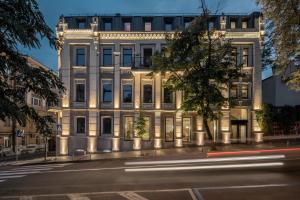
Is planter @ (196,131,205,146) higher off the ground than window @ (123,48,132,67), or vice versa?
window @ (123,48,132,67)

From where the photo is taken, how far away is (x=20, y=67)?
194 inches

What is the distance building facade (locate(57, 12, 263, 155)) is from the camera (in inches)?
1613

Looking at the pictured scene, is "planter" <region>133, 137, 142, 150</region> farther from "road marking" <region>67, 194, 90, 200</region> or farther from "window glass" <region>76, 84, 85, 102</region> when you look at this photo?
"road marking" <region>67, 194, 90, 200</region>

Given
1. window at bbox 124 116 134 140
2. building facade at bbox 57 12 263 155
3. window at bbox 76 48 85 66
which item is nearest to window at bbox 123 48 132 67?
building facade at bbox 57 12 263 155

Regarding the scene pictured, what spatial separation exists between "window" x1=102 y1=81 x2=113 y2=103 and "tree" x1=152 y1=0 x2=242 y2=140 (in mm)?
10593

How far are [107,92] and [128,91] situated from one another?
85.3 inches

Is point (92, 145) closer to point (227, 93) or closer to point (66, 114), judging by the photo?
point (66, 114)

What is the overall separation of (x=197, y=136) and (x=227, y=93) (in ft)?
18.1

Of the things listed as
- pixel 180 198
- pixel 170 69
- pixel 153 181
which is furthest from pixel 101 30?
pixel 180 198

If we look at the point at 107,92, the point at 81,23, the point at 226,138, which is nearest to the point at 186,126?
the point at 226,138

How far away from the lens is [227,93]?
4178 centimetres

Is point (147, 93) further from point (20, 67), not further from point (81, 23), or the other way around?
point (20, 67)

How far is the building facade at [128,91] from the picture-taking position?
40969 millimetres

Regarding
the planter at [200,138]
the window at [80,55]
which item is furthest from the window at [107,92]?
the planter at [200,138]
